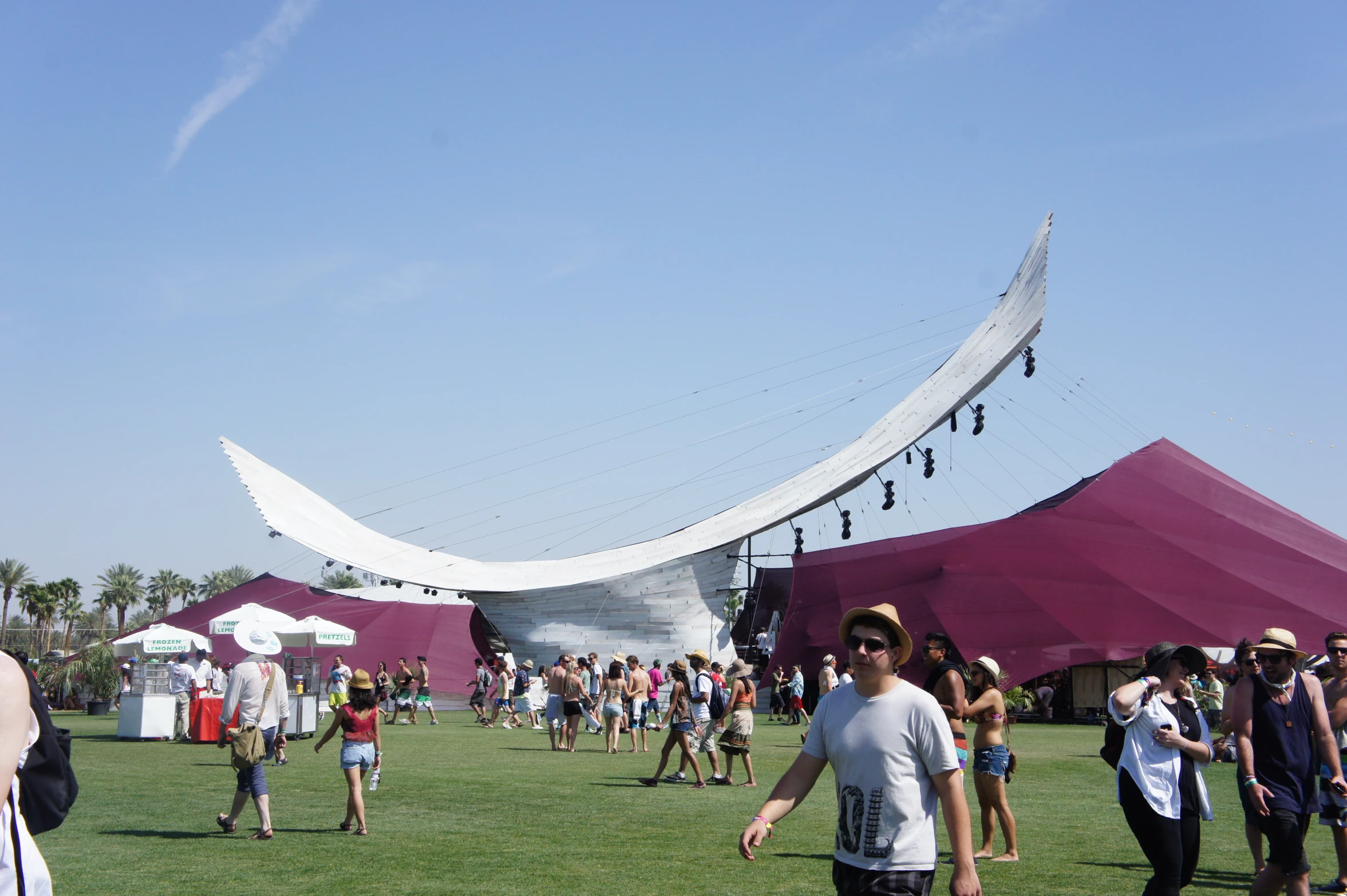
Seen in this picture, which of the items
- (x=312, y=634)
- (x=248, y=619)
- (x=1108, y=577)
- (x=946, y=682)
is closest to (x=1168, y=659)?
(x=946, y=682)

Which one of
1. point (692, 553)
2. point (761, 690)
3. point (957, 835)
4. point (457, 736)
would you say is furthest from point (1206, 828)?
point (761, 690)

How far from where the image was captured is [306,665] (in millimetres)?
24531

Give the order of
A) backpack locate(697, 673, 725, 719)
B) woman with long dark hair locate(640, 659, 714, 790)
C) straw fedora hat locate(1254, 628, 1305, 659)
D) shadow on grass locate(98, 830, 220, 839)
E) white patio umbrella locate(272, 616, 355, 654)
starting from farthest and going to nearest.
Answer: white patio umbrella locate(272, 616, 355, 654), backpack locate(697, 673, 725, 719), woman with long dark hair locate(640, 659, 714, 790), shadow on grass locate(98, 830, 220, 839), straw fedora hat locate(1254, 628, 1305, 659)

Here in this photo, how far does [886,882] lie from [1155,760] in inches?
96.5

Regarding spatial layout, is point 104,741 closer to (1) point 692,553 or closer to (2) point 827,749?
(1) point 692,553

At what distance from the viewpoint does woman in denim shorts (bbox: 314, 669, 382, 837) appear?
9.50 meters

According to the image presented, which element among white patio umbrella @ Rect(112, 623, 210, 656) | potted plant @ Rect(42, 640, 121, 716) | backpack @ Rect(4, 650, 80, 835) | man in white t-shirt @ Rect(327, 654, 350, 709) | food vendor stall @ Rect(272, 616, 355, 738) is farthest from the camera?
potted plant @ Rect(42, 640, 121, 716)

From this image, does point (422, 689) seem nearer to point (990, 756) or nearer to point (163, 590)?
point (990, 756)

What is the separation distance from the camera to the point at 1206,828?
10797 millimetres

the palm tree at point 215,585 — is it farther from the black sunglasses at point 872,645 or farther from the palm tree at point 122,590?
the black sunglasses at point 872,645

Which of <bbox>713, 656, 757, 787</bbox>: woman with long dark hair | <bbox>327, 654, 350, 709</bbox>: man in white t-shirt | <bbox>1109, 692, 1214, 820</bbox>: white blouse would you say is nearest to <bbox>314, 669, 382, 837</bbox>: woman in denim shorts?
<bbox>713, 656, 757, 787</bbox>: woman with long dark hair

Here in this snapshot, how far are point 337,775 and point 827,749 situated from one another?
1127 centimetres

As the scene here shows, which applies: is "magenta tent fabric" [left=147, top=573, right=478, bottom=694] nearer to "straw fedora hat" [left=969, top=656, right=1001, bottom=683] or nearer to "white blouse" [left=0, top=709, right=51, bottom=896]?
"straw fedora hat" [left=969, top=656, right=1001, bottom=683]

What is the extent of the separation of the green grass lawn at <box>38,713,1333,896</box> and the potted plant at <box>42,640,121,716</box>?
55.9 feet
